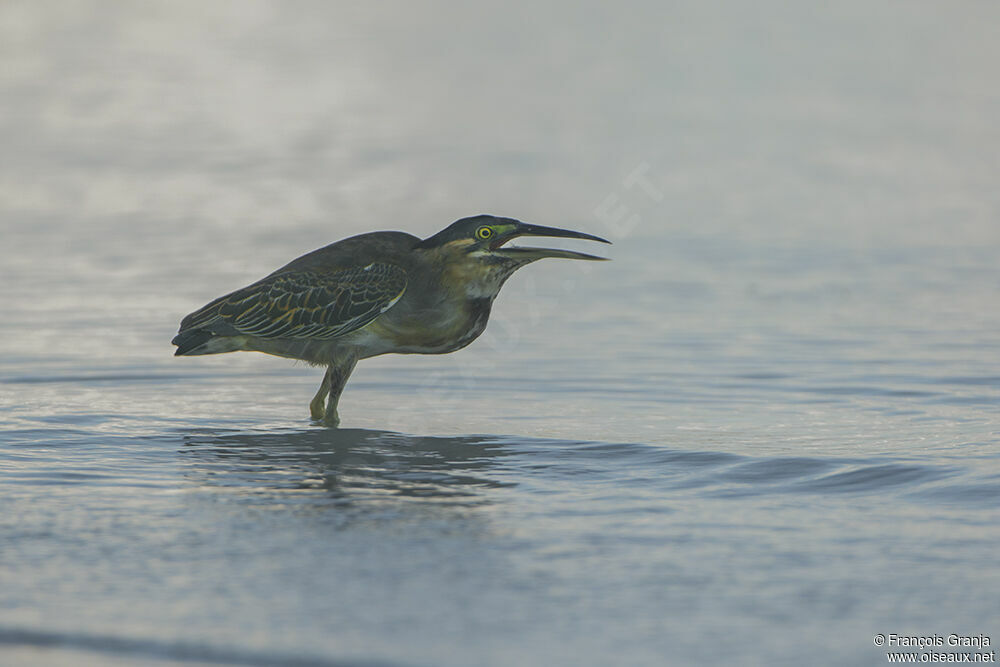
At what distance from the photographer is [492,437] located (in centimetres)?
898

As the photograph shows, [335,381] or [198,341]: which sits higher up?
[198,341]

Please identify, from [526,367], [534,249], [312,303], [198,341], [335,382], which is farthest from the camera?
[526,367]

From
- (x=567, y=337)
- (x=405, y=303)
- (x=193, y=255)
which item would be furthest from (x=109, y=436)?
(x=193, y=255)

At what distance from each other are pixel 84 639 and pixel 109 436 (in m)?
3.78

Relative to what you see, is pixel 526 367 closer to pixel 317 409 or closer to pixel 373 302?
pixel 373 302

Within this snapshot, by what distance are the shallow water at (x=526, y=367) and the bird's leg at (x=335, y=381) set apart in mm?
279

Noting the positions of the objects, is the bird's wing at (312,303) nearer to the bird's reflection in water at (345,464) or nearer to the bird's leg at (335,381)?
the bird's leg at (335,381)

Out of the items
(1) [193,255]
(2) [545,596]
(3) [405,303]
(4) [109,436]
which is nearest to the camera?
(2) [545,596]

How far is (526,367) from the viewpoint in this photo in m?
11.3

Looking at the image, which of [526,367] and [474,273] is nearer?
[474,273]

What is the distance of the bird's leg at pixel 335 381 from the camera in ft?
31.6

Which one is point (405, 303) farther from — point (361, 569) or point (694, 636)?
point (694, 636)

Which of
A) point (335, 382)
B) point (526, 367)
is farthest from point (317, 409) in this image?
point (526, 367)

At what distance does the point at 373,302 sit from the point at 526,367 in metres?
1.85
